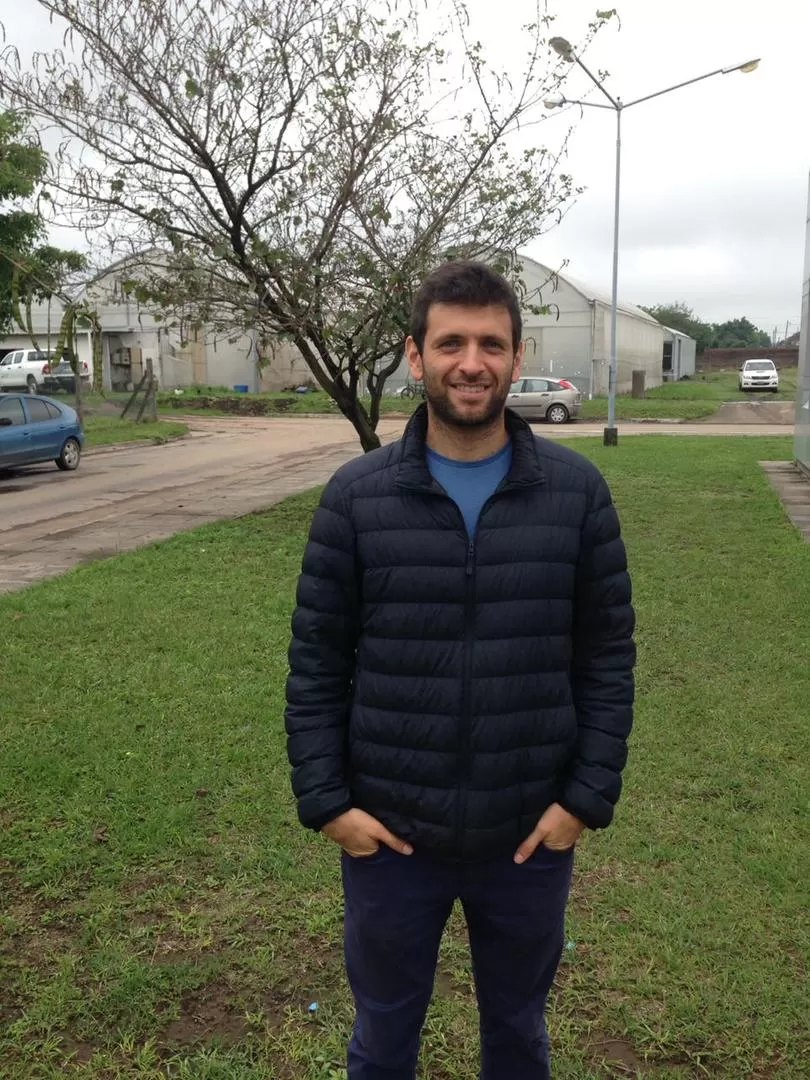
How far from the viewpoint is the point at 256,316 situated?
29.8 ft

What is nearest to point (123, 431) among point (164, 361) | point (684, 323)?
point (164, 361)

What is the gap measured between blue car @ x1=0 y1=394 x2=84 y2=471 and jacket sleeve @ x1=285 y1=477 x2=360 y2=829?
15130mm

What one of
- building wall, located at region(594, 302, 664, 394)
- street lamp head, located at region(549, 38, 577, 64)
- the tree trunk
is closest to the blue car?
the tree trunk

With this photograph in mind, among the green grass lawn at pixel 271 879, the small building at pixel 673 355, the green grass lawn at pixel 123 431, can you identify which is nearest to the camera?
the green grass lawn at pixel 271 879

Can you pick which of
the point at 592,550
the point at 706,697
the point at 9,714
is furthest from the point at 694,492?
the point at 592,550

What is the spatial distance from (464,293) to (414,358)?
17 centimetres

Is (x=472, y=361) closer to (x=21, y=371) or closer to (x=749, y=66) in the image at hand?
(x=749, y=66)

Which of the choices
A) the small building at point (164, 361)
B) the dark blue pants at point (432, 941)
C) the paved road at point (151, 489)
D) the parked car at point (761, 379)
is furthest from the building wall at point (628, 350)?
the dark blue pants at point (432, 941)

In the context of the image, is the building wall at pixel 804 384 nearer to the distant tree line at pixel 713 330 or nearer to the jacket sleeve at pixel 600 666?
the jacket sleeve at pixel 600 666

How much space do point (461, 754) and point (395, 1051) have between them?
67cm

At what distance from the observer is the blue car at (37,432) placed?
51.8 feet

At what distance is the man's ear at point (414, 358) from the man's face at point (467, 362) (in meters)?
0.04

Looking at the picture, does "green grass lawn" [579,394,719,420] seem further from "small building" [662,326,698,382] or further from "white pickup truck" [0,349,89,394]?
"small building" [662,326,698,382]

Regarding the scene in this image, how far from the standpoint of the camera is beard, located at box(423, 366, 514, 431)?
183 cm
